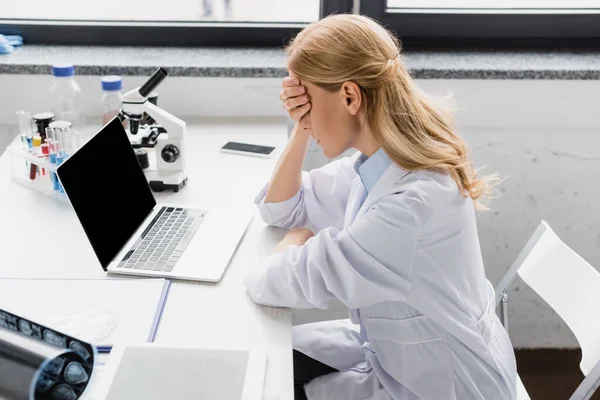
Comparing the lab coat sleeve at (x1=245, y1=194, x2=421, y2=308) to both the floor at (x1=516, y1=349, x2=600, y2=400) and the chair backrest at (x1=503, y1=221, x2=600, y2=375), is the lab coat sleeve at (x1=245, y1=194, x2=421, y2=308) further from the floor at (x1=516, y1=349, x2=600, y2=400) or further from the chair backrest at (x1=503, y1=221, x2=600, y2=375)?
the floor at (x1=516, y1=349, x2=600, y2=400)

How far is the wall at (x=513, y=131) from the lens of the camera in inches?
78.3

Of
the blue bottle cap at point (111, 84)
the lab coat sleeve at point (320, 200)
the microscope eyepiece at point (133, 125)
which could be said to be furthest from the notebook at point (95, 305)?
the blue bottle cap at point (111, 84)

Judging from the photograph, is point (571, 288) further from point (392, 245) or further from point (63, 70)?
point (63, 70)

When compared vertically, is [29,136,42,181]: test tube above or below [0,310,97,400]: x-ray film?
below

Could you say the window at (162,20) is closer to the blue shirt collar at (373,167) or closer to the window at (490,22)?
the window at (490,22)

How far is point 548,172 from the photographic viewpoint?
2090 mm

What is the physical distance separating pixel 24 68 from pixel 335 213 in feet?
3.40

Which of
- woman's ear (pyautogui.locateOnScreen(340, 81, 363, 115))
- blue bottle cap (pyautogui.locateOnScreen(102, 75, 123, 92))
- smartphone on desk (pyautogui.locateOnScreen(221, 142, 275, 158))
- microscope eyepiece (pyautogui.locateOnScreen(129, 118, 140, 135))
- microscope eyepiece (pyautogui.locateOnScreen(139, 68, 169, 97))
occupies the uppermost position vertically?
woman's ear (pyautogui.locateOnScreen(340, 81, 363, 115))

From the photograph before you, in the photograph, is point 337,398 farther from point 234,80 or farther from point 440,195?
point 234,80

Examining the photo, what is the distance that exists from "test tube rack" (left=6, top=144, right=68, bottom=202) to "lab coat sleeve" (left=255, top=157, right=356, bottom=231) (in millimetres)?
456

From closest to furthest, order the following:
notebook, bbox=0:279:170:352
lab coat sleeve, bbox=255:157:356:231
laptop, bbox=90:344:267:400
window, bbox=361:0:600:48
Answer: laptop, bbox=90:344:267:400
notebook, bbox=0:279:170:352
lab coat sleeve, bbox=255:157:356:231
window, bbox=361:0:600:48

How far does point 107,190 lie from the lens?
1.33 metres

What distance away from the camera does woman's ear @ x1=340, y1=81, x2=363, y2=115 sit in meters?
1.13

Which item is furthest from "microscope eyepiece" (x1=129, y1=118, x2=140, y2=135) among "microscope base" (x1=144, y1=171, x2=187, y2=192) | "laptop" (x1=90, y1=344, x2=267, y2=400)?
"laptop" (x1=90, y1=344, x2=267, y2=400)
